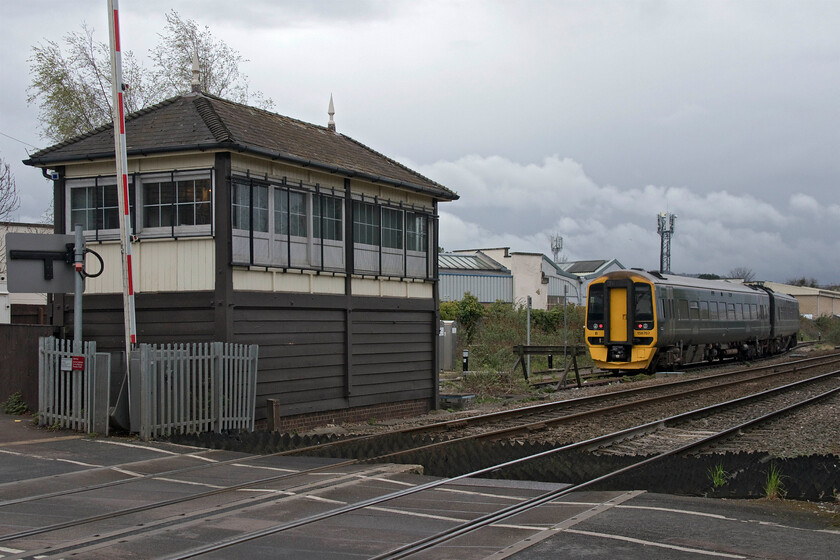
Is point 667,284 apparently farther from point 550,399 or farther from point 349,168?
point 349,168

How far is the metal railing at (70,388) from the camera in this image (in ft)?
36.7

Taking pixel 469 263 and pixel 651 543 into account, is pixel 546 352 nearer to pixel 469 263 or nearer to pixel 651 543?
pixel 651 543

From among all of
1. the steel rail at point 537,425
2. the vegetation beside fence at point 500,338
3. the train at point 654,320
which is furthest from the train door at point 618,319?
the steel rail at point 537,425

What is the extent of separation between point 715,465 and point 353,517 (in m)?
4.02

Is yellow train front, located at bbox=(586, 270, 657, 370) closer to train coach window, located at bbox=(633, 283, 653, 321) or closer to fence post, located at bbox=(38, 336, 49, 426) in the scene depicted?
train coach window, located at bbox=(633, 283, 653, 321)

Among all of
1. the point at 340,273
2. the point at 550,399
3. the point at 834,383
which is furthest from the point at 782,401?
the point at 340,273

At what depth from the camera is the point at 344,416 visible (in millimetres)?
14875

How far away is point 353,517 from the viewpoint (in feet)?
21.9

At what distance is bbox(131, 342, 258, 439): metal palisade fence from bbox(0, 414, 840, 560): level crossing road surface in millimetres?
1899

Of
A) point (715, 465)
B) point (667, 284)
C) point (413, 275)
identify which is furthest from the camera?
point (667, 284)

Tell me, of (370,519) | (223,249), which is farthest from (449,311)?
(370,519)

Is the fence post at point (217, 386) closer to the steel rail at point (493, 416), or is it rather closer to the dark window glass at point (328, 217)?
the steel rail at point (493, 416)

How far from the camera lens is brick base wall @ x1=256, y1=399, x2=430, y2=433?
12821 millimetres

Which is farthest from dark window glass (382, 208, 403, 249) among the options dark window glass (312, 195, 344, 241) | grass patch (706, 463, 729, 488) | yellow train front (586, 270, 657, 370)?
yellow train front (586, 270, 657, 370)
